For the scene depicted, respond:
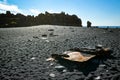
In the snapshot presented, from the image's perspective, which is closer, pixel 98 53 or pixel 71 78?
pixel 71 78

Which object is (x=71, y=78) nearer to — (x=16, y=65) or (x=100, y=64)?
(x=100, y=64)

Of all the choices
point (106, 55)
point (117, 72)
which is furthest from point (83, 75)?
point (106, 55)

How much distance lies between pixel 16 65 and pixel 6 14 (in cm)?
5505

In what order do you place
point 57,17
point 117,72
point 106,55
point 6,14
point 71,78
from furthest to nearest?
point 57,17 → point 6,14 → point 106,55 → point 117,72 → point 71,78

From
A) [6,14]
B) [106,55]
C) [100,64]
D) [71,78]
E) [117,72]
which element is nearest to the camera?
[71,78]

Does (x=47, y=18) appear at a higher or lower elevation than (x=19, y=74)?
higher

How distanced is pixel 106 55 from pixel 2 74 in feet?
12.2

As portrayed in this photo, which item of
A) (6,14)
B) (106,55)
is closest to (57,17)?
(6,14)

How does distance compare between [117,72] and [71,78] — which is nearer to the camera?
[71,78]

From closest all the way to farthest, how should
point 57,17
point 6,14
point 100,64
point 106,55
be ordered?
point 100,64
point 106,55
point 6,14
point 57,17

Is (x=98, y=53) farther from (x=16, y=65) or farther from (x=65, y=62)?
(x=16, y=65)

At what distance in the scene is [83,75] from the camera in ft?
11.5

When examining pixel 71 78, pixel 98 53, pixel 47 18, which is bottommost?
pixel 71 78

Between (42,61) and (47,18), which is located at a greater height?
(47,18)
